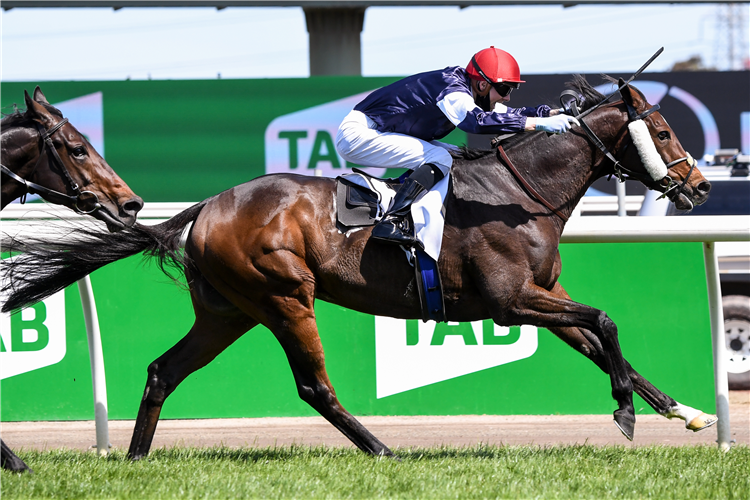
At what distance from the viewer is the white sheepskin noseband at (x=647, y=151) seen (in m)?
4.56

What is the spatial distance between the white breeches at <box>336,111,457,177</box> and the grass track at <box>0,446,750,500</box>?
4.99ft

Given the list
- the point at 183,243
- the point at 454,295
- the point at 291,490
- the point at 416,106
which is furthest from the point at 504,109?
the point at 291,490

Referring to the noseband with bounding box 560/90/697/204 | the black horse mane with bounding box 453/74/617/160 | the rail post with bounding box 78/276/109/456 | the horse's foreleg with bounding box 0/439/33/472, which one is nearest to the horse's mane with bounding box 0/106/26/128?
the rail post with bounding box 78/276/109/456

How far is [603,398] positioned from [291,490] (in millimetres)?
3326

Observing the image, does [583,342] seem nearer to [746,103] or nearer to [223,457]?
[223,457]

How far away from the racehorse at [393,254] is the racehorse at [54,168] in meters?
0.37

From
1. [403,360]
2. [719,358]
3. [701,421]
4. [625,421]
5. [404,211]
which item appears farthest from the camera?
[403,360]

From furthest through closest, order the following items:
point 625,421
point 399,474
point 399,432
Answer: point 399,432, point 625,421, point 399,474

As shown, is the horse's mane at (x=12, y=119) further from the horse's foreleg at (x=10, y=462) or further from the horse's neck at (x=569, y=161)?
the horse's neck at (x=569, y=161)

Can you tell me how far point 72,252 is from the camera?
4.79m

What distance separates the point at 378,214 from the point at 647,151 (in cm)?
143

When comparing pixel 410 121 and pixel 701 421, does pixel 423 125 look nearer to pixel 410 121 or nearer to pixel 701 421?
pixel 410 121

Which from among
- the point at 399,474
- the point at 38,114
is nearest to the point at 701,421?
the point at 399,474

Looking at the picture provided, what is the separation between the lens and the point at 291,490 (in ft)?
12.2
